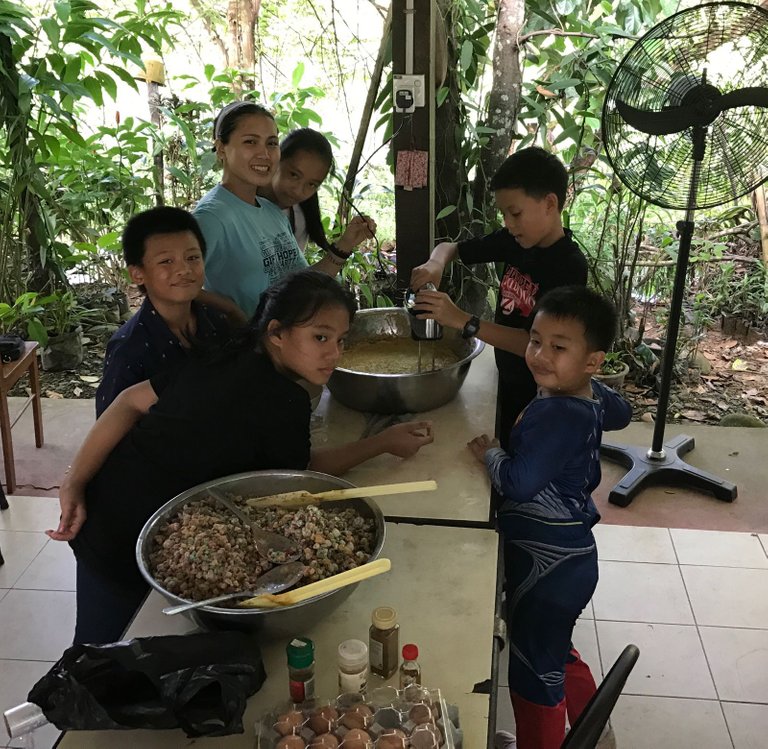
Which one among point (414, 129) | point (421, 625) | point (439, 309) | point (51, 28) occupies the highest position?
point (51, 28)

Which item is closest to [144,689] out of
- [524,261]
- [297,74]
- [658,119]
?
[524,261]

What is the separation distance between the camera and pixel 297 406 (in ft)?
4.66

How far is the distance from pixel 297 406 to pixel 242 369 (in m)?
0.13

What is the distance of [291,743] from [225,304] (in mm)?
1190

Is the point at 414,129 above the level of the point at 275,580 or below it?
above

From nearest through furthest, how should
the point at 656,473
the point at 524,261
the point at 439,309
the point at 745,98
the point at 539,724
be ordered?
the point at 539,724
the point at 439,309
the point at 524,261
the point at 745,98
the point at 656,473

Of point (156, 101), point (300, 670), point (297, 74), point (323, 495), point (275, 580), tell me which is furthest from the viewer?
point (156, 101)

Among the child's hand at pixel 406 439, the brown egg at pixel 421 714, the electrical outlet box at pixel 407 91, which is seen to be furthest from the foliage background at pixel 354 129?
the brown egg at pixel 421 714

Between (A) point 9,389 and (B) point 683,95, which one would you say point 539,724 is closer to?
(B) point 683,95

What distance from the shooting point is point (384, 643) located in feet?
3.55

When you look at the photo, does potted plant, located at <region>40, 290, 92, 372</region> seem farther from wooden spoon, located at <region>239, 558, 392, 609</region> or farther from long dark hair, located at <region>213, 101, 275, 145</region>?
wooden spoon, located at <region>239, 558, 392, 609</region>

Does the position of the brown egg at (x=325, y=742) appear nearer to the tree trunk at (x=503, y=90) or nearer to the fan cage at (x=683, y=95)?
the fan cage at (x=683, y=95)

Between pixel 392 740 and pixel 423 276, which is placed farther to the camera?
pixel 423 276

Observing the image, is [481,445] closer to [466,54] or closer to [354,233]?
[354,233]
